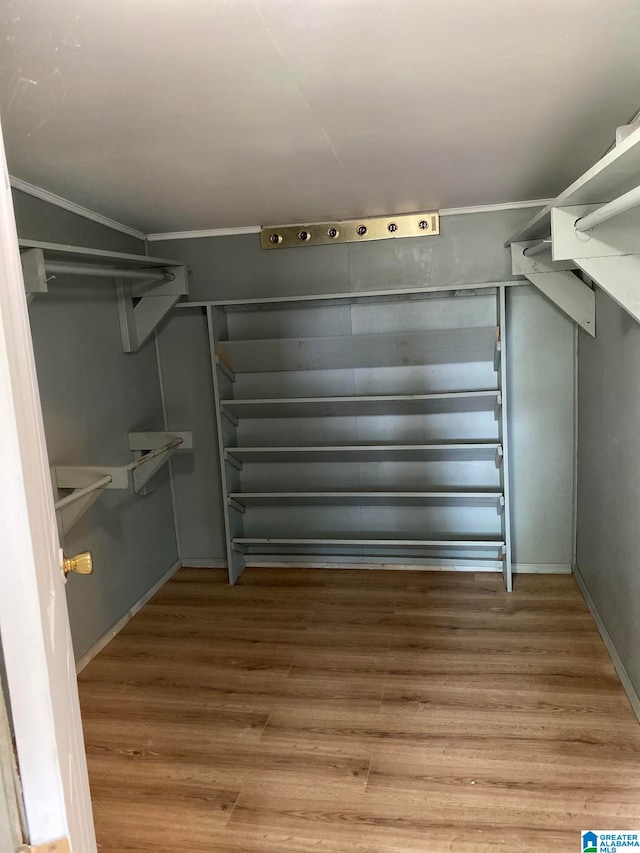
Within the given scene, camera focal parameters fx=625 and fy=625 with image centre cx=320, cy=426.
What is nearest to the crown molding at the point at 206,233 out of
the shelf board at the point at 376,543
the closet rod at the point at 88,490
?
the closet rod at the point at 88,490

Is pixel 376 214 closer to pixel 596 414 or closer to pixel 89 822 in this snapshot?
pixel 596 414

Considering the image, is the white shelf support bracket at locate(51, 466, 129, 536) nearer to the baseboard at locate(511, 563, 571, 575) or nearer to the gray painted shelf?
the gray painted shelf

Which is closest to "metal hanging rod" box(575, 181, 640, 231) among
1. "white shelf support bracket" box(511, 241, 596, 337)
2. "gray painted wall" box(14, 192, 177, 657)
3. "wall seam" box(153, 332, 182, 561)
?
"white shelf support bracket" box(511, 241, 596, 337)

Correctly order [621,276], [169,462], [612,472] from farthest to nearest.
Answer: [169,462] < [612,472] < [621,276]

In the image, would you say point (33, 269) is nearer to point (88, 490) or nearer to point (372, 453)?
point (88, 490)

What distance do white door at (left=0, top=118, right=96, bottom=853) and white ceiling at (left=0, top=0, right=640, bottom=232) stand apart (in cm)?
69

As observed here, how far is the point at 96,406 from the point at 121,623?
3.80 ft

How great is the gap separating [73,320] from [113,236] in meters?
0.62

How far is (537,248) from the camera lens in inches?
116

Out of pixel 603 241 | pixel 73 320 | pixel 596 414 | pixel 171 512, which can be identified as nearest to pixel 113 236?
pixel 73 320

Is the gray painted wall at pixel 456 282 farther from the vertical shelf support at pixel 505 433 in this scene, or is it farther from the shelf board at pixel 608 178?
the shelf board at pixel 608 178

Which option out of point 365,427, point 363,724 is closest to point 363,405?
point 365,427

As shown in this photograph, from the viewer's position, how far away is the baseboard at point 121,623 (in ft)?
9.69

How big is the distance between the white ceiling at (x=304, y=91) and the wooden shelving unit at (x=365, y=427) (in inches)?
40.2
